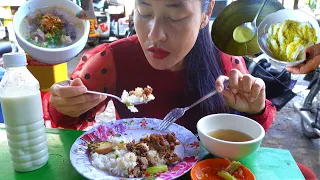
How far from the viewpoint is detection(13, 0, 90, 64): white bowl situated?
1.12 metres

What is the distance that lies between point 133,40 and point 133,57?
10 cm

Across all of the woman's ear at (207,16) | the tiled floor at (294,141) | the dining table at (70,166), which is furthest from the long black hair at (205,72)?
the tiled floor at (294,141)

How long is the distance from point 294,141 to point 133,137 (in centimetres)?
248

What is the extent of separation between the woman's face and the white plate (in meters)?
0.28

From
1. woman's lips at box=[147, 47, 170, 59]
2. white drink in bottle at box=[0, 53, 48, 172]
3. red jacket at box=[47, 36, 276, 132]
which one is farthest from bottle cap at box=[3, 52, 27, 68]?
red jacket at box=[47, 36, 276, 132]

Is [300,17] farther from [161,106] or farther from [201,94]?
[161,106]

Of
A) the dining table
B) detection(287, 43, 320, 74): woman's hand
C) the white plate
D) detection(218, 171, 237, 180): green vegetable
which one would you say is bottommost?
the dining table

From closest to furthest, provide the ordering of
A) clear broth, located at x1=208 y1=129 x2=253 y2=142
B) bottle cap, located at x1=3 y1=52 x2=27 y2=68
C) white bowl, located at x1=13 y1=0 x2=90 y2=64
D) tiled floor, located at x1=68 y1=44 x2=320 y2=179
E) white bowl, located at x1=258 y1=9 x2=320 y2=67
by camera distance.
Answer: bottle cap, located at x1=3 y1=52 x2=27 y2=68, white bowl, located at x1=258 y1=9 x2=320 y2=67, clear broth, located at x1=208 y1=129 x2=253 y2=142, white bowl, located at x1=13 y1=0 x2=90 y2=64, tiled floor, located at x1=68 y1=44 x2=320 y2=179

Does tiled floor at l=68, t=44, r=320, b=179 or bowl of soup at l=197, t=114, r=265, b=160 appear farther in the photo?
tiled floor at l=68, t=44, r=320, b=179

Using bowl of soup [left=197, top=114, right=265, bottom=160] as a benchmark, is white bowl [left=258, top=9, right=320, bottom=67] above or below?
above

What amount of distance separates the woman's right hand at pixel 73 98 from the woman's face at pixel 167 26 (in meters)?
0.30

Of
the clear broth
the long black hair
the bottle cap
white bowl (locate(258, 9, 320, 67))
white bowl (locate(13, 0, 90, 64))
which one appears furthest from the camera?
the long black hair

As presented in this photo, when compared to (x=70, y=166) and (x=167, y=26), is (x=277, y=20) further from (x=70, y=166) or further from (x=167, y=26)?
(x=70, y=166)

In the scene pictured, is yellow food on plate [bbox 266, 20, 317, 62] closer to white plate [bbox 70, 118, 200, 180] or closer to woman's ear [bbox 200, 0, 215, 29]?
woman's ear [bbox 200, 0, 215, 29]
